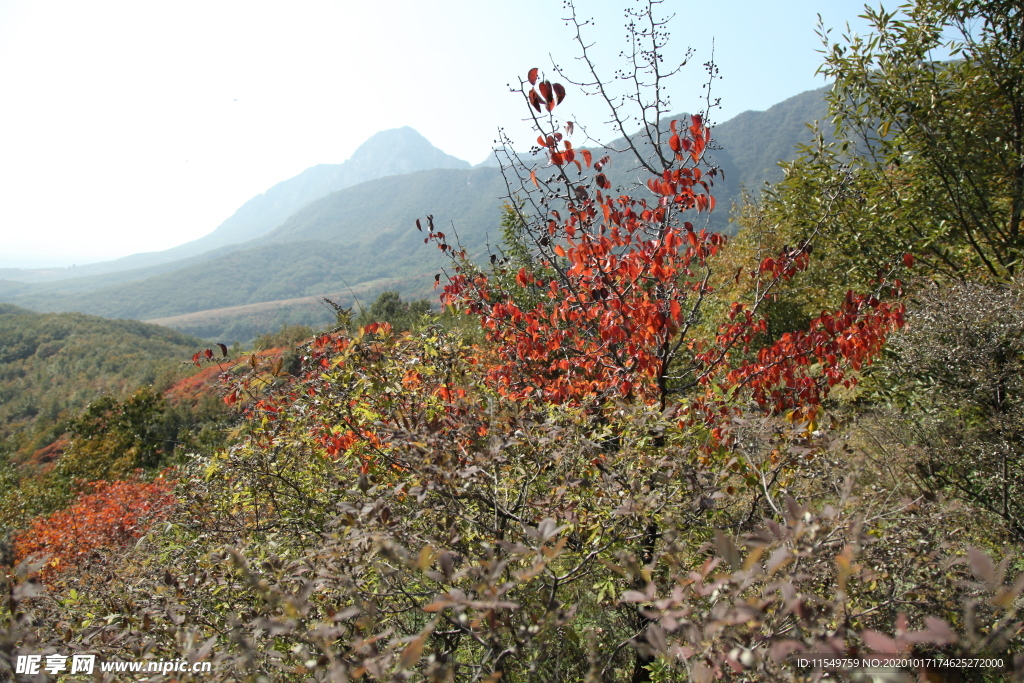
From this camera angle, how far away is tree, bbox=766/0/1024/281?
5770 millimetres

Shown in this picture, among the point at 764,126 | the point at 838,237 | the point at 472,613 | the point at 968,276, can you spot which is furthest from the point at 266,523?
the point at 764,126

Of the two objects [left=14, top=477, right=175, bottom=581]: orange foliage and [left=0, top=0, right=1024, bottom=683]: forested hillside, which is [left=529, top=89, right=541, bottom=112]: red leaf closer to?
[left=0, top=0, right=1024, bottom=683]: forested hillside

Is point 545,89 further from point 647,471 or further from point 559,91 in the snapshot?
point 647,471

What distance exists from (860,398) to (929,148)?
4.10 m

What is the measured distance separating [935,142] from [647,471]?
20.5 feet

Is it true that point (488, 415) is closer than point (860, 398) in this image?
Yes

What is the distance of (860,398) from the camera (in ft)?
26.7

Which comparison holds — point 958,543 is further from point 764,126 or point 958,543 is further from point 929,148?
point 764,126

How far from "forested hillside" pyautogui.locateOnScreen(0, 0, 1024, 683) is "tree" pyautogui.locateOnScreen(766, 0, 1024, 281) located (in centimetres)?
4

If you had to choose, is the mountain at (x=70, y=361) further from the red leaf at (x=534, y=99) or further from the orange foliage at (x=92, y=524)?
the red leaf at (x=534, y=99)

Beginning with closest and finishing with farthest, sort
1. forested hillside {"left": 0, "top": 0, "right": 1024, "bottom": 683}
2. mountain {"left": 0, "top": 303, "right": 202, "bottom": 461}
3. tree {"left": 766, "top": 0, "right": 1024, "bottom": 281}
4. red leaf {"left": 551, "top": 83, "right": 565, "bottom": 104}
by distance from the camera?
forested hillside {"left": 0, "top": 0, "right": 1024, "bottom": 683} → red leaf {"left": 551, "top": 83, "right": 565, "bottom": 104} → tree {"left": 766, "top": 0, "right": 1024, "bottom": 281} → mountain {"left": 0, "top": 303, "right": 202, "bottom": 461}

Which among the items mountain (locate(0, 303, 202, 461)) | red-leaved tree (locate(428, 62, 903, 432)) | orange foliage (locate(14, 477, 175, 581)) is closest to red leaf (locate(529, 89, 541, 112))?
red-leaved tree (locate(428, 62, 903, 432))

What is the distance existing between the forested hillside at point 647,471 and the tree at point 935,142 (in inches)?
1.6

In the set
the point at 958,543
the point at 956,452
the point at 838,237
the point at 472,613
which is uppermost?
the point at 838,237
